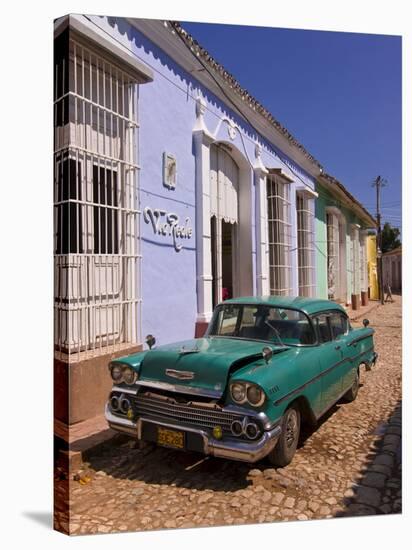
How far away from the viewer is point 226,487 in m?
2.79

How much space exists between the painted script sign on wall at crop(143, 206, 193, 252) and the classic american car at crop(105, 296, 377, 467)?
774 mm

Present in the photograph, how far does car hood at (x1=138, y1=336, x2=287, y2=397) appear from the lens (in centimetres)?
276

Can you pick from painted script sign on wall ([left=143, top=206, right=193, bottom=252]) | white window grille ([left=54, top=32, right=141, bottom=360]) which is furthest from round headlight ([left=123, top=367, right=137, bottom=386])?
painted script sign on wall ([left=143, top=206, right=193, bottom=252])

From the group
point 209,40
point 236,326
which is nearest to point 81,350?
point 236,326

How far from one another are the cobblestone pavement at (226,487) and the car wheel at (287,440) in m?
0.07

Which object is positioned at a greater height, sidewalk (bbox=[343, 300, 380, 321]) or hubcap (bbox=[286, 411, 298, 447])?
sidewalk (bbox=[343, 300, 380, 321])

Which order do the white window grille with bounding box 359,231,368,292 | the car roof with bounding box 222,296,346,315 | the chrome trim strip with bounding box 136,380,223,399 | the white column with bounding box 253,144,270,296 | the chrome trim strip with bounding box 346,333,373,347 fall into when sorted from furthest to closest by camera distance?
the white column with bounding box 253,144,270,296 → the white window grille with bounding box 359,231,368,292 → the chrome trim strip with bounding box 346,333,373,347 → the car roof with bounding box 222,296,346,315 → the chrome trim strip with bounding box 136,380,223,399

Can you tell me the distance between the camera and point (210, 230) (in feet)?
15.5

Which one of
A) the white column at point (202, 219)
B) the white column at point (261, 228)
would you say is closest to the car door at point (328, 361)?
the white column at point (202, 219)

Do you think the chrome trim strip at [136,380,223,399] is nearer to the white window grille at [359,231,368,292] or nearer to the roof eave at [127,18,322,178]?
the roof eave at [127,18,322,178]

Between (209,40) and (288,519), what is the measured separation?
327 cm

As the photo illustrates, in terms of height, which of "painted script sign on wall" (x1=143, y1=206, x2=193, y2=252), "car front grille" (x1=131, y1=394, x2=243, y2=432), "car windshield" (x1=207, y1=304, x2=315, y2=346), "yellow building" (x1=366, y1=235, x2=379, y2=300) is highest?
"painted script sign on wall" (x1=143, y1=206, x2=193, y2=252)

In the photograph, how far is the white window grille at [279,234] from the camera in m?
5.23

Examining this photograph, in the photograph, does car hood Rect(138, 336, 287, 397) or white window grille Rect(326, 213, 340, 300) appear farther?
white window grille Rect(326, 213, 340, 300)
